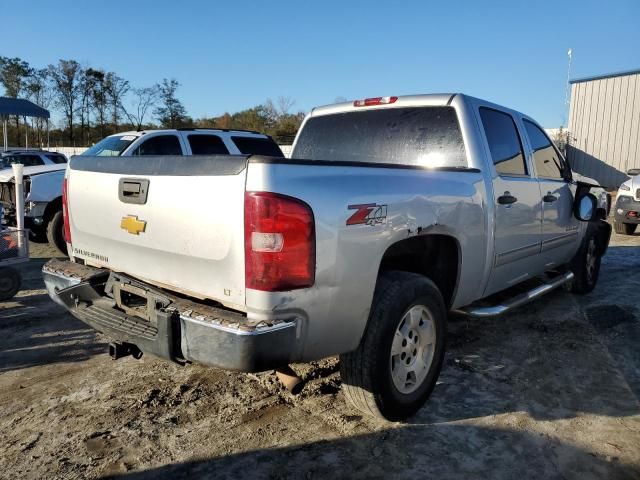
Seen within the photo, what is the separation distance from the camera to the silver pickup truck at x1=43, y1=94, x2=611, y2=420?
2.26 meters

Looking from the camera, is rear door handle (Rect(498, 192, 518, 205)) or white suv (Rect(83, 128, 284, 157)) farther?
white suv (Rect(83, 128, 284, 157))

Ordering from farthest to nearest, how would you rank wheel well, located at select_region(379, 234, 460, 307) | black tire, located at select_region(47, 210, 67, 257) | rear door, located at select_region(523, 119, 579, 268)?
1. black tire, located at select_region(47, 210, 67, 257)
2. rear door, located at select_region(523, 119, 579, 268)
3. wheel well, located at select_region(379, 234, 460, 307)

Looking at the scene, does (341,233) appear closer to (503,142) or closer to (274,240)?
(274,240)

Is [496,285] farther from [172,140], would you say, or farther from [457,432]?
[172,140]

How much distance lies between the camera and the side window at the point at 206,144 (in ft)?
27.9

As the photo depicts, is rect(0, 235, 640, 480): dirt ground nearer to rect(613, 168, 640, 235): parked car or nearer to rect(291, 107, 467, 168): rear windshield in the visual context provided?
rect(291, 107, 467, 168): rear windshield

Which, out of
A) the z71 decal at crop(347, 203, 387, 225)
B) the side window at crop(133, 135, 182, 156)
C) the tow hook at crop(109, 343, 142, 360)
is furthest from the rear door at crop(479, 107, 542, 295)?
the side window at crop(133, 135, 182, 156)

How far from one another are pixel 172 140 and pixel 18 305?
3902mm

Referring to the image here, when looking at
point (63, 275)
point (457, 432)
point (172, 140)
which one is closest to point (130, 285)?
point (63, 275)

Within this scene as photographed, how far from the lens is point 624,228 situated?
11039 mm

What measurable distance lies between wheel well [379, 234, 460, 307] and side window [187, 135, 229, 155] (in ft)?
18.9

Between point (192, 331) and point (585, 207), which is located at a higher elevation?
point (585, 207)

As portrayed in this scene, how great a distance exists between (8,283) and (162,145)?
3662 millimetres

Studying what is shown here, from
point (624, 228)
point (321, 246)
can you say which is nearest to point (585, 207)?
point (321, 246)
